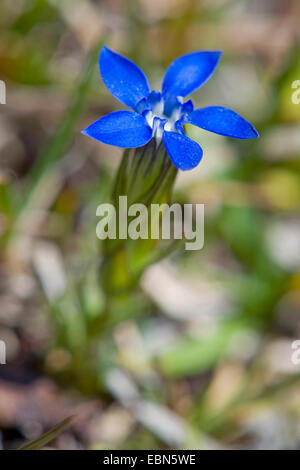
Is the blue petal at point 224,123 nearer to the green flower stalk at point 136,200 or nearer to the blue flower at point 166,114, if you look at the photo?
the blue flower at point 166,114

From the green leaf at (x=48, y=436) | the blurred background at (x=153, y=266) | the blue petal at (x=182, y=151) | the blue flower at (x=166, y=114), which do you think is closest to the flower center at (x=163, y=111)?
the blue flower at (x=166, y=114)

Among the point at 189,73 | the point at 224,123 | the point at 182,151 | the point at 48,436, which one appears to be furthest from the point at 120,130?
the point at 48,436

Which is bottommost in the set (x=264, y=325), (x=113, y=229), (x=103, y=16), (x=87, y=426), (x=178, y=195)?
(x=87, y=426)

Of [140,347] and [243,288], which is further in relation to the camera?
[243,288]

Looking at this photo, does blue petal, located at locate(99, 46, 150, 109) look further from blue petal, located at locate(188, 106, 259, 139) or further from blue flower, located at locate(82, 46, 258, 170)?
blue petal, located at locate(188, 106, 259, 139)

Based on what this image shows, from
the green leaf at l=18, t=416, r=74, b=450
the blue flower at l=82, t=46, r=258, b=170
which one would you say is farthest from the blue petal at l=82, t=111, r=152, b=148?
the green leaf at l=18, t=416, r=74, b=450

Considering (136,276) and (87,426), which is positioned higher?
(136,276)

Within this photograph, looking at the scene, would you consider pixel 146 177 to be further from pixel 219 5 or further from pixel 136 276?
pixel 219 5

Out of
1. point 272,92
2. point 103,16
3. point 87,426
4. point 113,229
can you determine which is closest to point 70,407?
point 87,426
